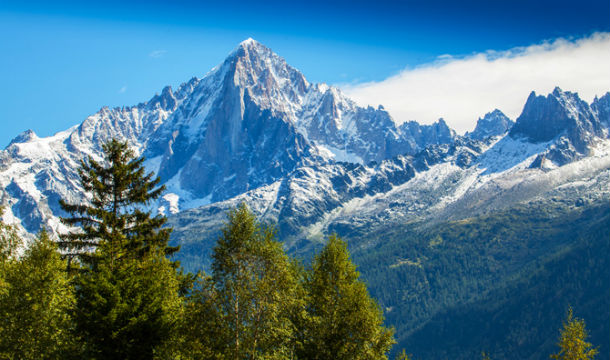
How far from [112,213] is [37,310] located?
9.87 m

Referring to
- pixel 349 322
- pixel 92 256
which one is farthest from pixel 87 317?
pixel 349 322

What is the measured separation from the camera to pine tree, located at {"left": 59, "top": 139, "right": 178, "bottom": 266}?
41.2 m

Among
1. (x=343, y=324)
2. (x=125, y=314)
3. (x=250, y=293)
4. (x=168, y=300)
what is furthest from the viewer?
Result: (x=343, y=324)

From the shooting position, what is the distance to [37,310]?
112 feet

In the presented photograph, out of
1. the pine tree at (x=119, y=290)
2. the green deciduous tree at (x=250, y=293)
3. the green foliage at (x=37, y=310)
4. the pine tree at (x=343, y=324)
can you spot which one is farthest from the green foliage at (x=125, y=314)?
the pine tree at (x=343, y=324)

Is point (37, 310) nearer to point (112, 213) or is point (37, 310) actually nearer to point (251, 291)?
point (112, 213)

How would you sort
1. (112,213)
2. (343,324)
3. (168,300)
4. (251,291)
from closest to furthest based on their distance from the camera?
1. (168,300)
2. (251,291)
3. (343,324)
4. (112,213)

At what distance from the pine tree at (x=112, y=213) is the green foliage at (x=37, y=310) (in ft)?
14.1

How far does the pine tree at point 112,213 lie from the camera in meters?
41.2

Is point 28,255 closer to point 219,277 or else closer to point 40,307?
point 40,307

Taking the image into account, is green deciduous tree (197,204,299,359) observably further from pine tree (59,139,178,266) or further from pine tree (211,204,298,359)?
pine tree (59,139,178,266)

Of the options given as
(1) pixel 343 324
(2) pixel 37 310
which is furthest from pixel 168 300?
(1) pixel 343 324

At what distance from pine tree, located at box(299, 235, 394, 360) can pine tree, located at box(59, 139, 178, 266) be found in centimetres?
1361

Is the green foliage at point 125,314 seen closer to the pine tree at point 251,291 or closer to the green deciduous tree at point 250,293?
the green deciduous tree at point 250,293
